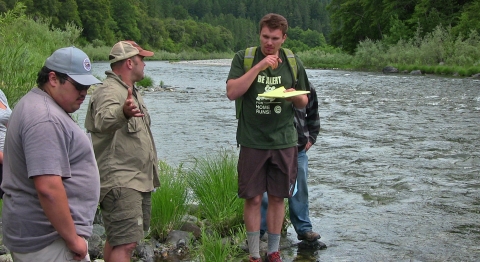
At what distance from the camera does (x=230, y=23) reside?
195 meters

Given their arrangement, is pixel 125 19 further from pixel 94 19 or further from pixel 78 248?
pixel 78 248

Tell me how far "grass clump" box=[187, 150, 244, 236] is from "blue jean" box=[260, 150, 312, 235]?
1.33 feet

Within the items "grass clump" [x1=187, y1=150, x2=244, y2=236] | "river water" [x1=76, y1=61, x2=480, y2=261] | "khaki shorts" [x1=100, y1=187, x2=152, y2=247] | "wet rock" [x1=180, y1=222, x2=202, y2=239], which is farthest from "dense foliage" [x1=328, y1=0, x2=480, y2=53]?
"khaki shorts" [x1=100, y1=187, x2=152, y2=247]

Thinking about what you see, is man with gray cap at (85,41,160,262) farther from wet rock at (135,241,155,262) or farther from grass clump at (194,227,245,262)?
wet rock at (135,241,155,262)

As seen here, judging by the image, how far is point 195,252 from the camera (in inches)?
210

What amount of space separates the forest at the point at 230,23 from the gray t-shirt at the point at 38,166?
40.1 ft

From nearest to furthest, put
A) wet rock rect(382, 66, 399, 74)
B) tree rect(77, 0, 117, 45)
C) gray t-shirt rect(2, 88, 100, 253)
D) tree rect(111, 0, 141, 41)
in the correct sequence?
gray t-shirt rect(2, 88, 100, 253), wet rock rect(382, 66, 399, 74), tree rect(77, 0, 117, 45), tree rect(111, 0, 141, 41)

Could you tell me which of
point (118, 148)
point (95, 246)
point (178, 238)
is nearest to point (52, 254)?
point (118, 148)

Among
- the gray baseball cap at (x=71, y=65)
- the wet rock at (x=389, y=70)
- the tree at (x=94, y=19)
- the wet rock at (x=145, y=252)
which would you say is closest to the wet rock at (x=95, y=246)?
the wet rock at (x=145, y=252)

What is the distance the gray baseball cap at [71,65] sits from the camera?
2.99 meters

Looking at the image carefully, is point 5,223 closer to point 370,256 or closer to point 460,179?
point 370,256

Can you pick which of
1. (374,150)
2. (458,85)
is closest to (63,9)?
(458,85)

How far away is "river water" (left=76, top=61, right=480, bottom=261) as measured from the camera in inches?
252

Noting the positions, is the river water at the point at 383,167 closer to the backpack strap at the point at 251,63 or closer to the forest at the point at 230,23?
the backpack strap at the point at 251,63
